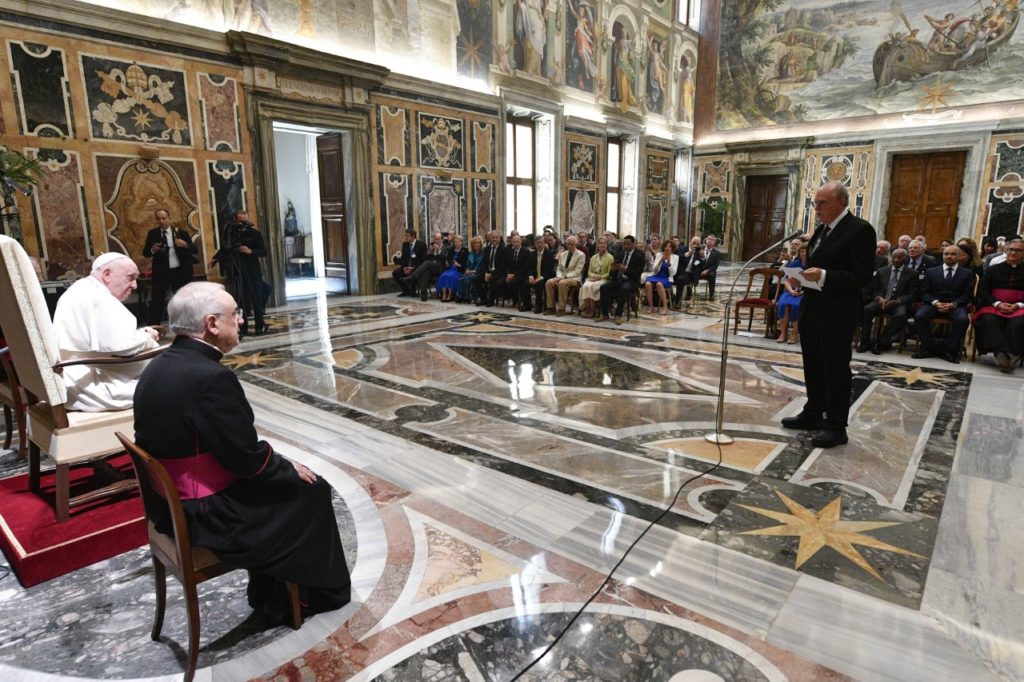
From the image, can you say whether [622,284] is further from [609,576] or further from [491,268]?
[609,576]

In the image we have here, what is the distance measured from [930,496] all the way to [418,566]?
8.70 feet

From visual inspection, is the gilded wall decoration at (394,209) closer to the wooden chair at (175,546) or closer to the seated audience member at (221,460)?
the seated audience member at (221,460)

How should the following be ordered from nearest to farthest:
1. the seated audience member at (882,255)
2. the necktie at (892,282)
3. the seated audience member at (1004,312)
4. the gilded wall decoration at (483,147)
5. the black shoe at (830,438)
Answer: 1. the black shoe at (830,438)
2. the seated audience member at (1004,312)
3. the necktie at (892,282)
4. the seated audience member at (882,255)
5. the gilded wall decoration at (483,147)

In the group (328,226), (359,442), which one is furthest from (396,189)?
(359,442)

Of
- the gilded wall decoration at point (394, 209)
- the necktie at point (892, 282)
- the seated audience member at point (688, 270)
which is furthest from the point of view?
the gilded wall decoration at point (394, 209)

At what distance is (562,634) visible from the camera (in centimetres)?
208

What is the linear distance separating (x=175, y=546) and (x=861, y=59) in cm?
1973

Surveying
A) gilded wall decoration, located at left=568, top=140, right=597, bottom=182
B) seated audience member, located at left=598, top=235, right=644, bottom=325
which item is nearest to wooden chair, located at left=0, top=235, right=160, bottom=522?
seated audience member, located at left=598, top=235, right=644, bottom=325

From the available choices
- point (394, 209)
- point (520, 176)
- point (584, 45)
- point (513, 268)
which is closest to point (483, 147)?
point (520, 176)

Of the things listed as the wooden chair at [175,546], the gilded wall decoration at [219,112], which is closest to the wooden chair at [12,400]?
the wooden chair at [175,546]

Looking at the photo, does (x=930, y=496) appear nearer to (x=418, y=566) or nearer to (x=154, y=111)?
(x=418, y=566)

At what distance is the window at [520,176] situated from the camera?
47.2 feet

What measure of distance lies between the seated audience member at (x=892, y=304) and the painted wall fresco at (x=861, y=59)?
39.4ft

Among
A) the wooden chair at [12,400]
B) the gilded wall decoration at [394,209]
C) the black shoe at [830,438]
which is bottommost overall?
the black shoe at [830,438]
